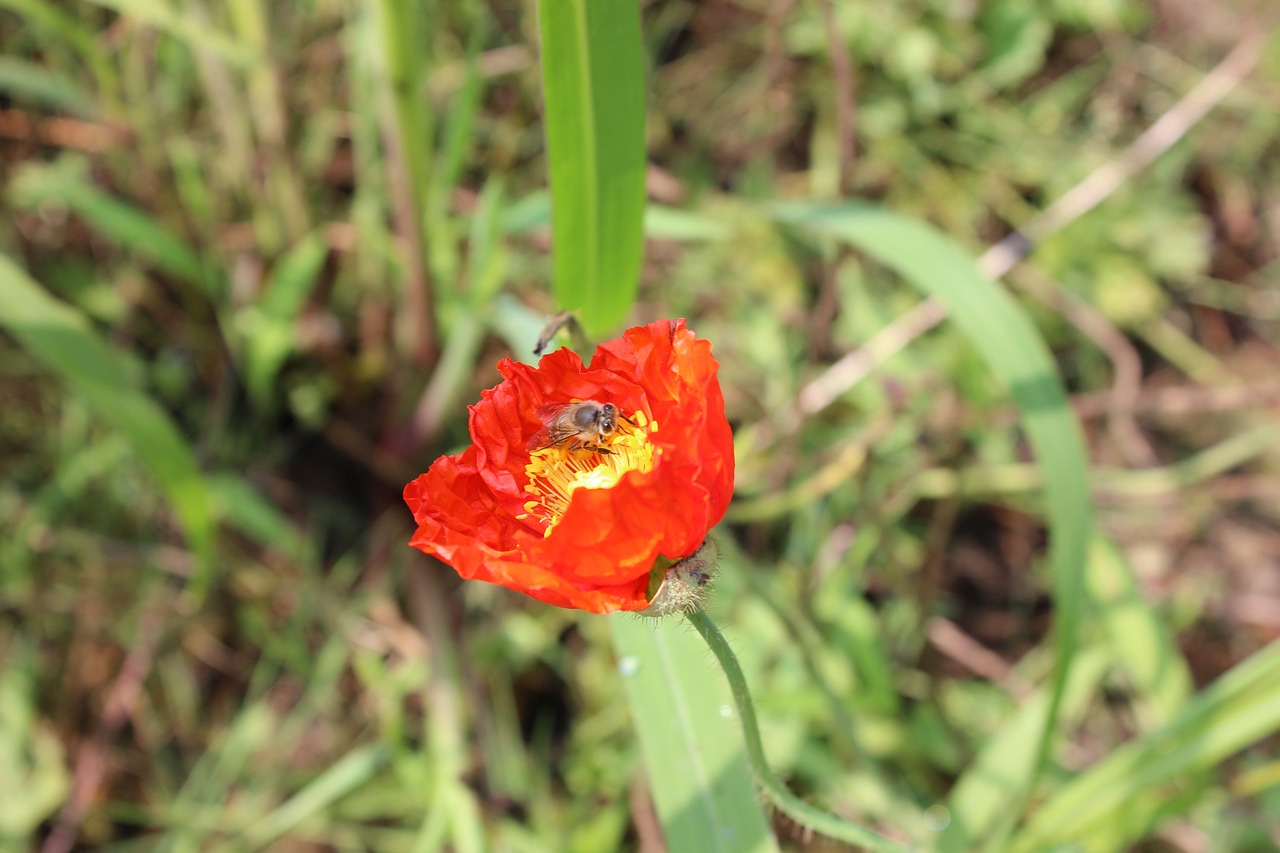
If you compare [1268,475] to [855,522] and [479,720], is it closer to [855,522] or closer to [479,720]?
[855,522]

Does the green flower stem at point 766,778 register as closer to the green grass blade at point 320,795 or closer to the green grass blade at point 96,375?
the green grass blade at point 320,795

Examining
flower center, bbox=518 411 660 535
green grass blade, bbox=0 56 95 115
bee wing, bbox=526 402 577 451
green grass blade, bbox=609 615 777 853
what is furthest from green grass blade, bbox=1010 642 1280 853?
green grass blade, bbox=0 56 95 115

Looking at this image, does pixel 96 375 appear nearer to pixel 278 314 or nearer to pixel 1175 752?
pixel 278 314

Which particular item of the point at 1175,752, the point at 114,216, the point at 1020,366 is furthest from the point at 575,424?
the point at 114,216

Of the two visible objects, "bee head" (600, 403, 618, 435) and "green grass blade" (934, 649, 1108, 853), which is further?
"green grass blade" (934, 649, 1108, 853)

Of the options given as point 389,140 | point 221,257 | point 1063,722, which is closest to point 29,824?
point 221,257

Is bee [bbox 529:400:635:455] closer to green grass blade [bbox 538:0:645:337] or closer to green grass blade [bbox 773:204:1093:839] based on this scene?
green grass blade [bbox 538:0:645:337]
